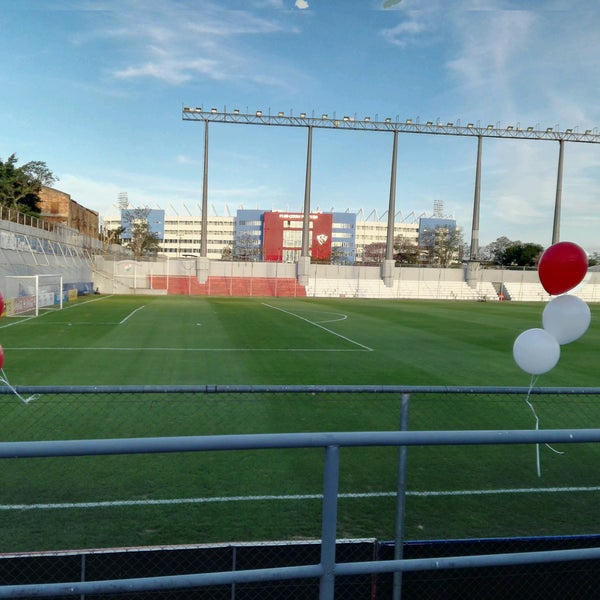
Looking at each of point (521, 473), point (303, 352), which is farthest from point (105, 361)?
point (521, 473)

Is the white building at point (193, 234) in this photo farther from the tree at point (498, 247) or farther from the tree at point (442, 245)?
the tree at point (498, 247)

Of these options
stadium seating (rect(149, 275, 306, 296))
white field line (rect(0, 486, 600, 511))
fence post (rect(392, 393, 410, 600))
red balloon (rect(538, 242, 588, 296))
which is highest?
red balloon (rect(538, 242, 588, 296))

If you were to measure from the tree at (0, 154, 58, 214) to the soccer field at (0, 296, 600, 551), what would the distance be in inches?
1675

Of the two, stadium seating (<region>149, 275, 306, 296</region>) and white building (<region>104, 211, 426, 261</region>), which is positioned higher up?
white building (<region>104, 211, 426, 261</region>)

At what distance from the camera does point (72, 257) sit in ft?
150

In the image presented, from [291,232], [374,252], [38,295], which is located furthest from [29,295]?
[374,252]

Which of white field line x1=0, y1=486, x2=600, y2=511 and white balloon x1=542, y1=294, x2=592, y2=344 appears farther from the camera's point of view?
white balloon x1=542, y1=294, x2=592, y2=344

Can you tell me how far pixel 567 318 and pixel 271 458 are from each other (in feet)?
Answer: 13.1

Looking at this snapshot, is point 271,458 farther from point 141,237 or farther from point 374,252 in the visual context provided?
point 374,252

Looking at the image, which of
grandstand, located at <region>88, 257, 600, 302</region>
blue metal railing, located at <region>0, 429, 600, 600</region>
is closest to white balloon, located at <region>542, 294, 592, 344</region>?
blue metal railing, located at <region>0, 429, 600, 600</region>

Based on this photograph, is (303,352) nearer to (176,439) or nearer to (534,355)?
(534,355)

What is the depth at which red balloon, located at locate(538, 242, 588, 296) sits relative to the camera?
6074mm

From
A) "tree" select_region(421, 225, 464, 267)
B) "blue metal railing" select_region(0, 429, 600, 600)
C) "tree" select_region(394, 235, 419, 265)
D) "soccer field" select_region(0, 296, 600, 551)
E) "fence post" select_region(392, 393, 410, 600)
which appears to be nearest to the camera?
"blue metal railing" select_region(0, 429, 600, 600)

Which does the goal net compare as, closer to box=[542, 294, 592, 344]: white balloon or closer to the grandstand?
the grandstand
